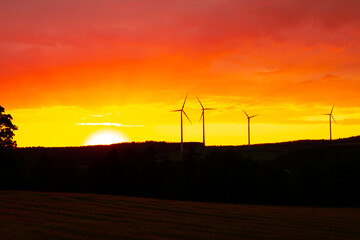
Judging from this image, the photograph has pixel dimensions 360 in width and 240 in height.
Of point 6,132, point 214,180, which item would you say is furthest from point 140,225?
point 214,180

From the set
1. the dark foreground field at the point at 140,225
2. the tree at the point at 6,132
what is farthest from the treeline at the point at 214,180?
the dark foreground field at the point at 140,225

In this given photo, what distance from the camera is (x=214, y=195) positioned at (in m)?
102

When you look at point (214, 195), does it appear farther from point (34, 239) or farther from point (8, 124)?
point (34, 239)

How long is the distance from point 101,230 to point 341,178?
85.2m

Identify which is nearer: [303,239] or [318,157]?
[303,239]

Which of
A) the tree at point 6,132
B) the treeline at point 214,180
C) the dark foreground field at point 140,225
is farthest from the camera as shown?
the treeline at point 214,180

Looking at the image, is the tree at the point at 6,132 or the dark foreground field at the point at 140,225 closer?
the dark foreground field at the point at 140,225

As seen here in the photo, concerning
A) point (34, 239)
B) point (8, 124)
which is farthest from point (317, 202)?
point (34, 239)

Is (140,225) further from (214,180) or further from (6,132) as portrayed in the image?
(214,180)

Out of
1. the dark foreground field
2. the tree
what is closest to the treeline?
the tree

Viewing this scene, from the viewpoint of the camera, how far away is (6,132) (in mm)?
76812

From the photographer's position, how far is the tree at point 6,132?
76750 millimetres

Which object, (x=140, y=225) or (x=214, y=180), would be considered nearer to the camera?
(x=140, y=225)

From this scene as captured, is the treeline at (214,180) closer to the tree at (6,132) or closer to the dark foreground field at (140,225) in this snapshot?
the tree at (6,132)
